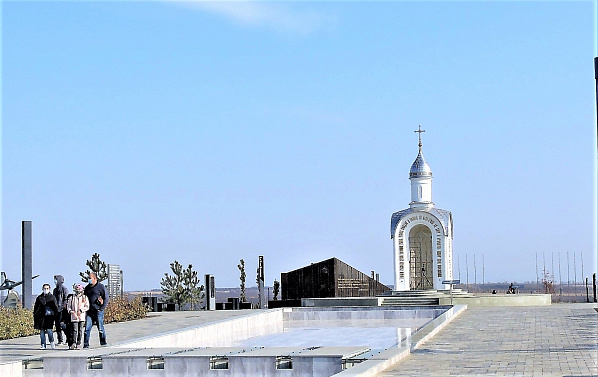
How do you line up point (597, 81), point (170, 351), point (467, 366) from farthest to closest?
1. point (170, 351)
2. point (467, 366)
3. point (597, 81)

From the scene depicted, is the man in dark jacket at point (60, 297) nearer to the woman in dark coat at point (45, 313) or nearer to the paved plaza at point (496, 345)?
the woman in dark coat at point (45, 313)

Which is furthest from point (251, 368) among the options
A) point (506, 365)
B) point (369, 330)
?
point (369, 330)

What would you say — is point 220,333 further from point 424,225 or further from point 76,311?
point 424,225

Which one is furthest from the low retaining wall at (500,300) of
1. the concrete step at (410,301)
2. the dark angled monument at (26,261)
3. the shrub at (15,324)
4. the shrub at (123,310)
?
the shrub at (15,324)

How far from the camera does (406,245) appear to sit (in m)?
38.1

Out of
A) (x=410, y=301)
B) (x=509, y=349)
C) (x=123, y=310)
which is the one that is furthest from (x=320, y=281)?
(x=509, y=349)

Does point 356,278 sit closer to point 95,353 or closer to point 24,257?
point 24,257

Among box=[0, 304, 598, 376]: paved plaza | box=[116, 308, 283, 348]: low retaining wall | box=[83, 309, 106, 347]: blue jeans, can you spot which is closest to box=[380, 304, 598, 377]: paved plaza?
box=[0, 304, 598, 376]: paved plaza

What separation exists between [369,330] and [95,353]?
39.3 ft

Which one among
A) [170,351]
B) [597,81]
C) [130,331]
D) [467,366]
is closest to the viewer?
[597,81]

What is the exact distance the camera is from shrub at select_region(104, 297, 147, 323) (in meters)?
28.1

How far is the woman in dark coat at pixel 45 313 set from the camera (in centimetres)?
1869

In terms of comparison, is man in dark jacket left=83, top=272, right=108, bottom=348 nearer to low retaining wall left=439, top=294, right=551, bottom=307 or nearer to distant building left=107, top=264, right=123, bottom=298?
distant building left=107, top=264, right=123, bottom=298

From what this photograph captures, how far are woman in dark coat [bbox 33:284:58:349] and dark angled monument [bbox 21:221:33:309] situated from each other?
9898 mm
